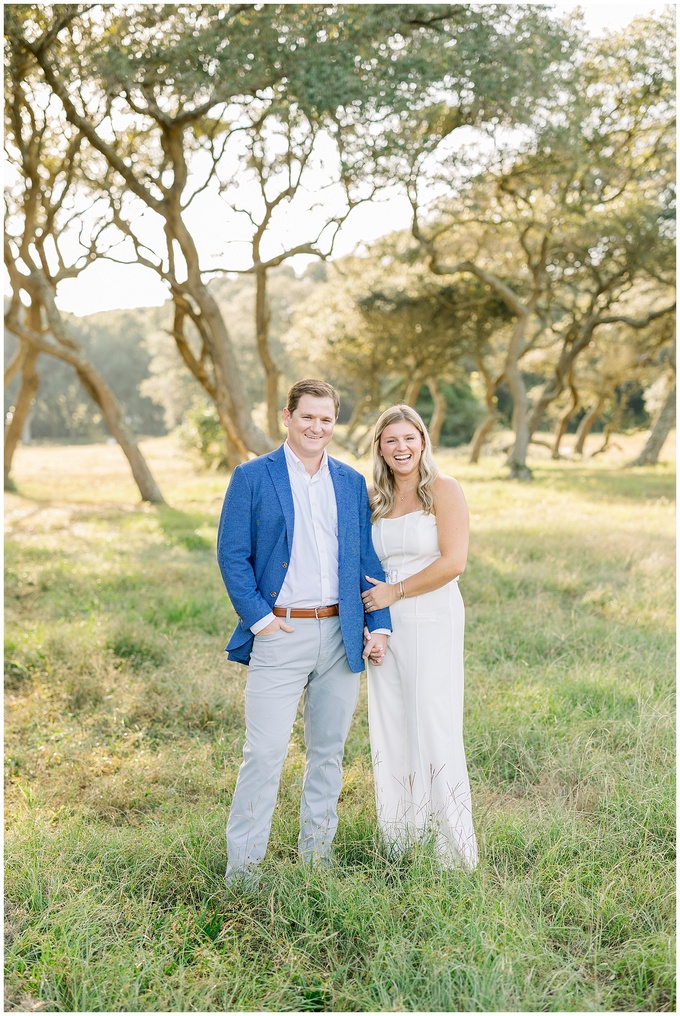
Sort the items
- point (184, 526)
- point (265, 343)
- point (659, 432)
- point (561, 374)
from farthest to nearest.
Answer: point (659, 432), point (561, 374), point (265, 343), point (184, 526)

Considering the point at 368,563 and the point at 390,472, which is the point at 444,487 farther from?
the point at 368,563

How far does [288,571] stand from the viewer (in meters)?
3.37

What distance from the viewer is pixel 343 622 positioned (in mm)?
3359

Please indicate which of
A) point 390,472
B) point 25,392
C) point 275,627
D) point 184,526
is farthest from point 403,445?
point 25,392

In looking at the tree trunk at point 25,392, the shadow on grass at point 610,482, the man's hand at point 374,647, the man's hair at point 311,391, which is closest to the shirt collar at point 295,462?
the man's hair at point 311,391

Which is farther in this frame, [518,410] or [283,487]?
[518,410]

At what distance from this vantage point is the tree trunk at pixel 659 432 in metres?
23.8

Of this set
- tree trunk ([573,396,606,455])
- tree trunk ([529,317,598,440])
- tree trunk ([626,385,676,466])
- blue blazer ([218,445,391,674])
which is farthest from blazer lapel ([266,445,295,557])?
tree trunk ([573,396,606,455])

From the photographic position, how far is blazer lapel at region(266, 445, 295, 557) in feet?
10.9

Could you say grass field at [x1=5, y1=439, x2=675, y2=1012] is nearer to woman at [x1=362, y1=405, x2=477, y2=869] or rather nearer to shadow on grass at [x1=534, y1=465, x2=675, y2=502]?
woman at [x1=362, y1=405, x2=477, y2=869]

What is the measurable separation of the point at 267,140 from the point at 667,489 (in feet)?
36.0

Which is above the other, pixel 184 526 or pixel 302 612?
pixel 302 612

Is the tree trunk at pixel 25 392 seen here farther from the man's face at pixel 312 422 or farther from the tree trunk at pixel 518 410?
the man's face at pixel 312 422

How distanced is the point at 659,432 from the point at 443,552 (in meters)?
22.9
